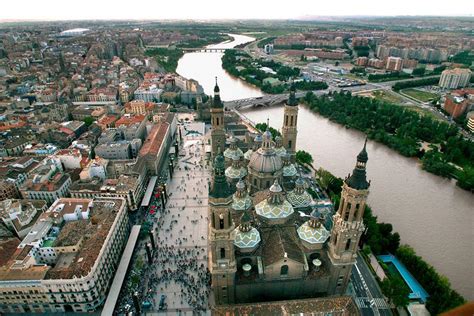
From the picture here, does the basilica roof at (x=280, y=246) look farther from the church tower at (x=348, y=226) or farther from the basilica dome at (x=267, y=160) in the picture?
the basilica dome at (x=267, y=160)

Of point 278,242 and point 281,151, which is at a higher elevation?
point 281,151

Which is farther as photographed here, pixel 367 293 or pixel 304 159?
pixel 304 159

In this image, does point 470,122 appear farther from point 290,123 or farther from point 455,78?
point 290,123

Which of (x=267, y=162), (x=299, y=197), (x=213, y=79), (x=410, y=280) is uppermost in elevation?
(x=267, y=162)

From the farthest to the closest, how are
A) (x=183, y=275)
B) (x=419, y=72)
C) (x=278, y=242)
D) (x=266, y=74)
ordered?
(x=419, y=72)
(x=266, y=74)
(x=183, y=275)
(x=278, y=242)

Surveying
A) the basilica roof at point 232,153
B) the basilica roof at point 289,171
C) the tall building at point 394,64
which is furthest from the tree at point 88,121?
the tall building at point 394,64

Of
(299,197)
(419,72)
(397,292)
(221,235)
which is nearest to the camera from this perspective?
(221,235)

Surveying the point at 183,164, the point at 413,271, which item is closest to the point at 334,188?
the point at 413,271

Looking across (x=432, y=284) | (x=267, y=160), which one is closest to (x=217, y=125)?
(x=267, y=160)
